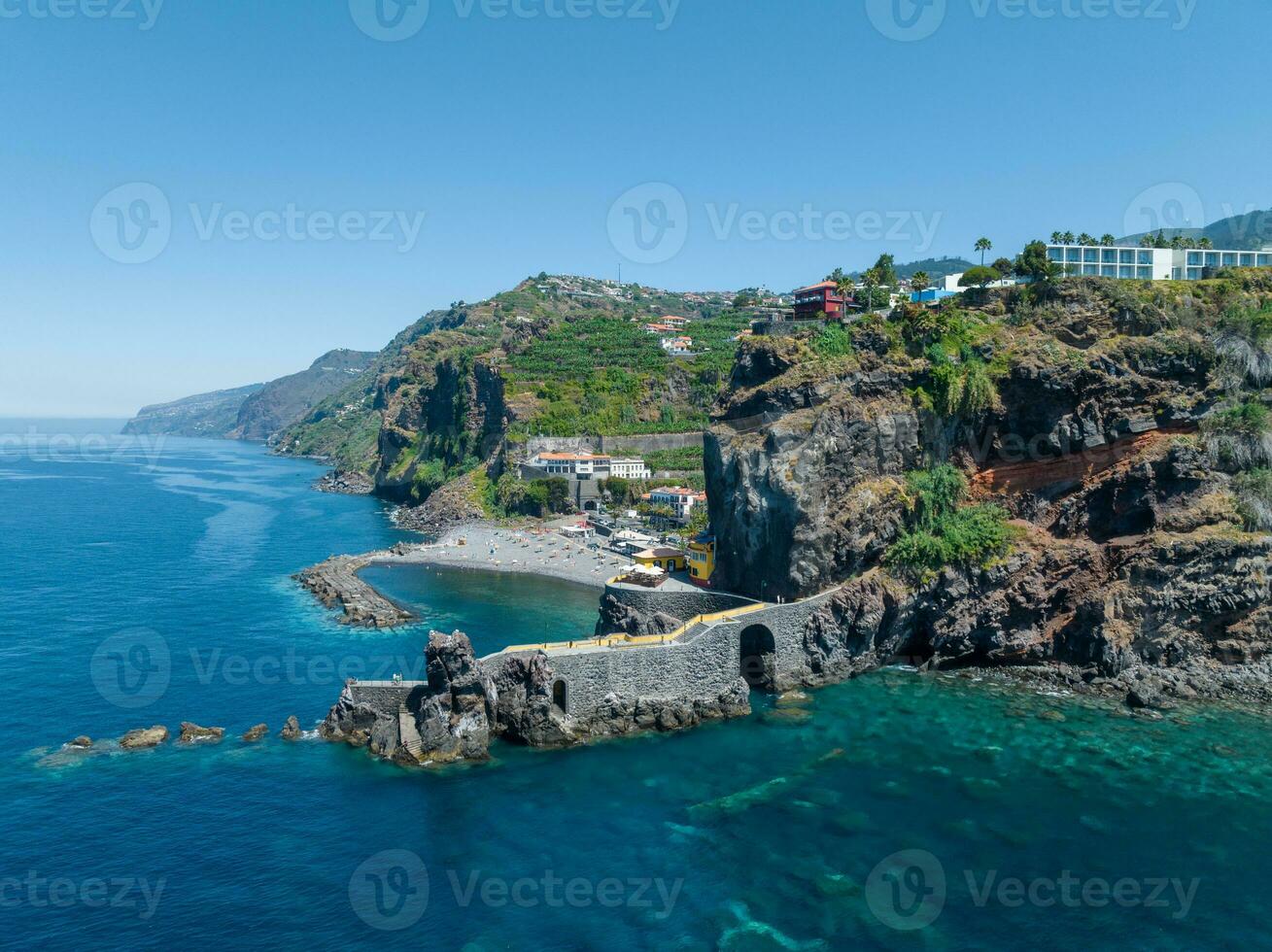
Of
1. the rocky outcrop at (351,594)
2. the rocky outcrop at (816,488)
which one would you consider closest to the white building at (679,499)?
the rocky outcrop at (351,594)

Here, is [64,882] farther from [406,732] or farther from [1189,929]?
[1189,929]

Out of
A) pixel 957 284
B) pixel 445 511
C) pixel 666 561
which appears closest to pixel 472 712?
pixel 666 561

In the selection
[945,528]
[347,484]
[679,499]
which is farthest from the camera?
[347,484]

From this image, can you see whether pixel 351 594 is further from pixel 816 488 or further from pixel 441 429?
pixel 441 429

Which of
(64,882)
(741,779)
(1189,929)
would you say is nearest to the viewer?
(1189,929)

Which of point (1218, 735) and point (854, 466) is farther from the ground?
point (854, 466)

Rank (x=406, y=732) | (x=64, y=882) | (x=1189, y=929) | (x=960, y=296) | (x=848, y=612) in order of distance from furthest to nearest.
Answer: (x=960, y=296) < (x=848, y=612) < (x=406, y=732) < (x=64, y=882) < (x=1189, y=929)

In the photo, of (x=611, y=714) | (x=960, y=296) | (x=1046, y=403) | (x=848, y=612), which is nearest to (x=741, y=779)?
(x=611, y=714)
